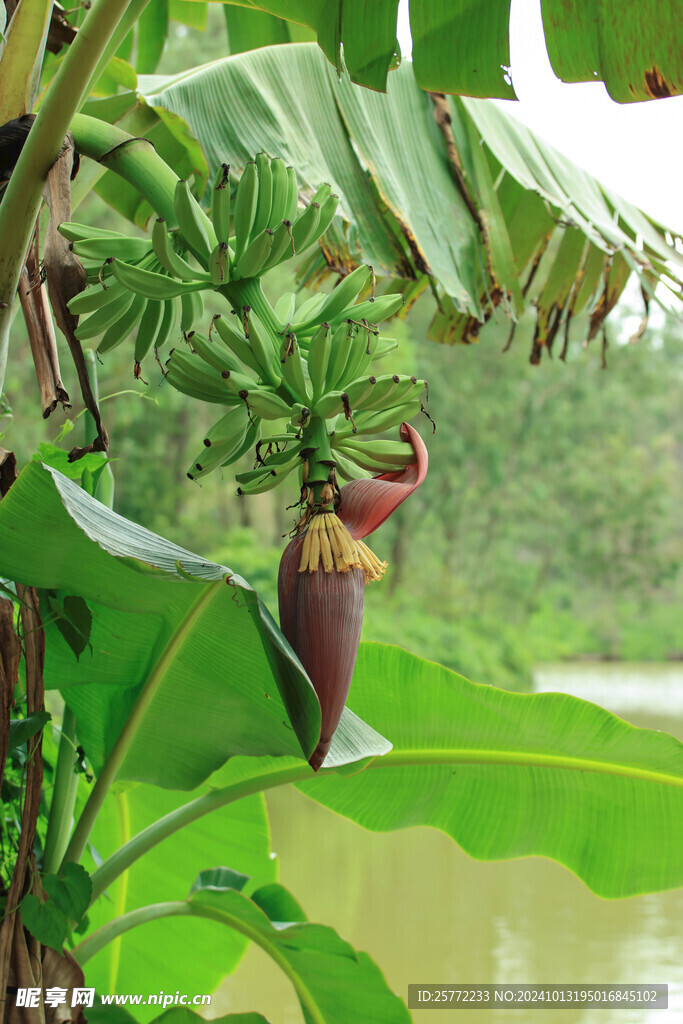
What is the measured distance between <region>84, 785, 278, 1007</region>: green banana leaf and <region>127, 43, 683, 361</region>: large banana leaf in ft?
2.42

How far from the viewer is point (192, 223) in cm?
49

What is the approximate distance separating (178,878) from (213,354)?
0.87m

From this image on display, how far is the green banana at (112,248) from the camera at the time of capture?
53cm

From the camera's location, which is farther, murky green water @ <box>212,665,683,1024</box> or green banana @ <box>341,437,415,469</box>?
murky green water @ <box>212,665,683,1024</box>

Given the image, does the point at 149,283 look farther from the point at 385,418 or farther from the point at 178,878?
the point at 178,878

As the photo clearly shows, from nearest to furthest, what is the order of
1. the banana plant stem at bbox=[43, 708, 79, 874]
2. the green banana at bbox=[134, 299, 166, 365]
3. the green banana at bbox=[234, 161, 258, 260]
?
the green banana at bbox=[234, 161, 258, 260], the green banana at bbox=[134, 299, 166, 365], the banana plant stem at bbox=[43, 708, 79, 874]

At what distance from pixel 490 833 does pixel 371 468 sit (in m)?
0.61

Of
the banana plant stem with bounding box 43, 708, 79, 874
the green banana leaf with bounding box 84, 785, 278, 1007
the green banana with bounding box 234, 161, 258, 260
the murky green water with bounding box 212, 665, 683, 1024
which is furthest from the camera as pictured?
the murky green water with bounding box 212, 665, 683, 1024

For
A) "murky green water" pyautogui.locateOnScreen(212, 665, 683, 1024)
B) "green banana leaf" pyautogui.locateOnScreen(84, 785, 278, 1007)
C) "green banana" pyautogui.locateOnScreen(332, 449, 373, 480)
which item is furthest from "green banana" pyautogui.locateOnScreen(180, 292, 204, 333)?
"murky green water" pyautogui.locateOnScreen(212, 665, 683, 1024)

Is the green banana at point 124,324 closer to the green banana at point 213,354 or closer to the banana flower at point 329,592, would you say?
the green banana at point 213,354

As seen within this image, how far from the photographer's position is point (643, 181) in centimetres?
122

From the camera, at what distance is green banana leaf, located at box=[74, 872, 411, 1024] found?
0.82 m

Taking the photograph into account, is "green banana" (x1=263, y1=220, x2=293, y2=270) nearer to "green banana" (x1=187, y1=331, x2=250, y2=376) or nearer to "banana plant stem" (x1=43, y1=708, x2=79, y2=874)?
"green banana" (x1=187, y1=331, x2=250, y2=376)

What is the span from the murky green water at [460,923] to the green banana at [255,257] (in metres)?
1.79
